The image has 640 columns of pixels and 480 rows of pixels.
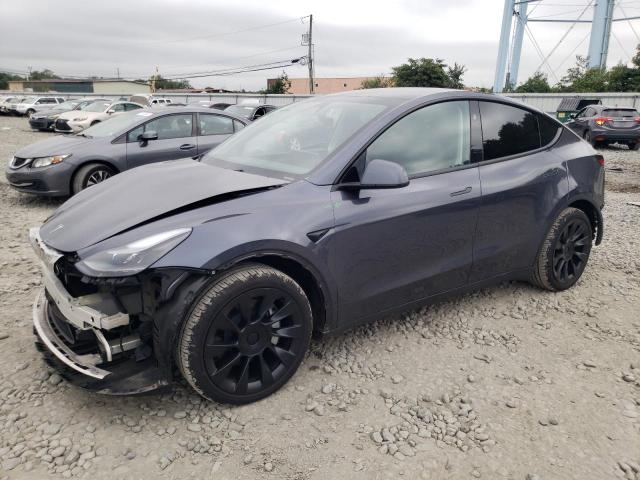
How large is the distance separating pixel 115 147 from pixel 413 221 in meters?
5.45

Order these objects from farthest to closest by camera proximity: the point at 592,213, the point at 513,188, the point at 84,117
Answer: the point at 84,117, the point at 592,213, the point at 513,188

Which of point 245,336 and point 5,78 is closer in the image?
point 245,336

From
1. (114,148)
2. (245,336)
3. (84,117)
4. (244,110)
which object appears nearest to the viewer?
(245,336)

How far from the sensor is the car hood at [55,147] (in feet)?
21.8

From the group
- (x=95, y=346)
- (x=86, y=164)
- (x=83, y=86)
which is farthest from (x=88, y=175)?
(x=83, y=86)

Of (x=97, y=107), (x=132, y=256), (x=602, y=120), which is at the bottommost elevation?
(x=132, y=256)

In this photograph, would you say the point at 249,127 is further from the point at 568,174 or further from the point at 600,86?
the point at 600,86

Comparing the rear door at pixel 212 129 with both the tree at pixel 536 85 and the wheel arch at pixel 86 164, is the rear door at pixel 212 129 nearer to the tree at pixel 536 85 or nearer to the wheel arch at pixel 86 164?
the wheel arch at pixel 86 164

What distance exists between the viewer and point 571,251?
391cm

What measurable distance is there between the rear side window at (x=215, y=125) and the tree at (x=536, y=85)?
43165 millimetres

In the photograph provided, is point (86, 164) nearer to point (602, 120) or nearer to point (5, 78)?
point (602, 120)

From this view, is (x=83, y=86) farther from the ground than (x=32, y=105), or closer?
farther from the ground

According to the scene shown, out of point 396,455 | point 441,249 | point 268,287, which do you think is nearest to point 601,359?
point 441,249

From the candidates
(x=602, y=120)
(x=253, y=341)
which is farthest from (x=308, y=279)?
(x=602, y=120)
